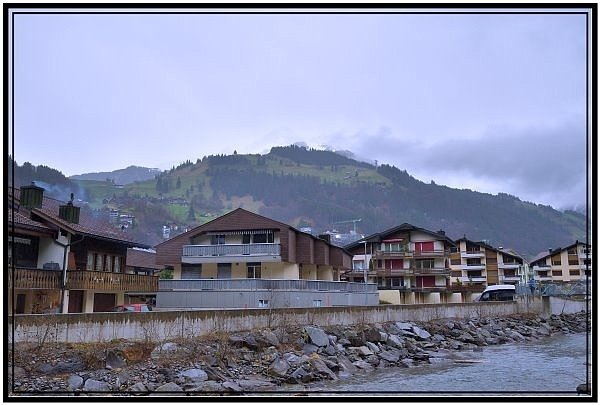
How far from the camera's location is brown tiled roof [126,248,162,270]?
57.4 meters

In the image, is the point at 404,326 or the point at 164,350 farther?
the point at 404,326

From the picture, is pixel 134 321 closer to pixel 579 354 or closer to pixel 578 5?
pixel 578 5

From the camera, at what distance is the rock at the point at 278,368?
21.4 meters

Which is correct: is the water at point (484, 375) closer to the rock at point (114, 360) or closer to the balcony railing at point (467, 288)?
the rock at point (114, 360)

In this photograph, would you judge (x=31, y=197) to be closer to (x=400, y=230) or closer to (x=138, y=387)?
(x=138, y=387)

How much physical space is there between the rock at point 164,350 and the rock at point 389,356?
11037mm

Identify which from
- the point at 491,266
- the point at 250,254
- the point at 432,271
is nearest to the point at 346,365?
the point at 250,254

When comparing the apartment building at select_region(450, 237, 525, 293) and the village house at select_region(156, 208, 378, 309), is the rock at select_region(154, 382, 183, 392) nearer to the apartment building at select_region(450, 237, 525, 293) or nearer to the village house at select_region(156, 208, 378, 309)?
the village house at select_region(156, 208, 378, 309)

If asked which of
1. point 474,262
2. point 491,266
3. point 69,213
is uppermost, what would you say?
point 474,262

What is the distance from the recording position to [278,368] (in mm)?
21719

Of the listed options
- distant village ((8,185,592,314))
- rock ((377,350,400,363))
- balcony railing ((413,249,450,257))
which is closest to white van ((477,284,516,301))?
distant village ((8,185,592,314))

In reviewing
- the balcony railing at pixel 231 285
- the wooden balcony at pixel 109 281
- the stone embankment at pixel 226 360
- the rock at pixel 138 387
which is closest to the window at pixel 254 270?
the balcony railing at pixel 231 285

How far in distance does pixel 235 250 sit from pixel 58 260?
19.1 meters

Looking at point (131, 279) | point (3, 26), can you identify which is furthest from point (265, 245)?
point (3, 26)
